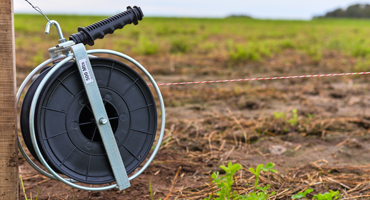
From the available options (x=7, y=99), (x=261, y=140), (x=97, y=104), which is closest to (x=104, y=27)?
(x=97, y=104)

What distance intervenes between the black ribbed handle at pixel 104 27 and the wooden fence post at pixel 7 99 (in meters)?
0.35

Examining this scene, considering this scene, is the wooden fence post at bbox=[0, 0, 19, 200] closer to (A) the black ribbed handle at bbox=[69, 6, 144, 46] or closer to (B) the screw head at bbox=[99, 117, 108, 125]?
(A) the black ribbed handle at bbox=[69, 6, 144, 46]

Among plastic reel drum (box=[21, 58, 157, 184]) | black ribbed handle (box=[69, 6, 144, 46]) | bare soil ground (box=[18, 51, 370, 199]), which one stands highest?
black ribbed handle (box=[69, 6, 144, 46])

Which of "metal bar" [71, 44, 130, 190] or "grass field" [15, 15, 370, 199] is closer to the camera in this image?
"metal bar" [71, 44, 130, 190]

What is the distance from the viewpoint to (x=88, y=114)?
82.3 inches

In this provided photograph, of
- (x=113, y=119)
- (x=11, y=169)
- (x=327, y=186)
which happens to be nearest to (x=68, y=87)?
(x=113, y=119)

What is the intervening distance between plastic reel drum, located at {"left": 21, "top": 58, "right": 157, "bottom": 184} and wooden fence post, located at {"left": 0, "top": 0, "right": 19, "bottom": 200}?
9cm

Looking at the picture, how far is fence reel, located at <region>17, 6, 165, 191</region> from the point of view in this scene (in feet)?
6.14

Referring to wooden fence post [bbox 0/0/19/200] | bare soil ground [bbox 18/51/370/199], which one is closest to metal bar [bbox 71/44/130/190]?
wooden fence post [bbox 0/0/19/200]

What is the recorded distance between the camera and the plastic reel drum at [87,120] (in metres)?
1.87

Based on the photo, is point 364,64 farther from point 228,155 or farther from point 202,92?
point 228,155

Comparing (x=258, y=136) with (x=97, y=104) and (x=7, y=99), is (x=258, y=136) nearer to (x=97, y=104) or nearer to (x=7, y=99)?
(x=97, y=104)

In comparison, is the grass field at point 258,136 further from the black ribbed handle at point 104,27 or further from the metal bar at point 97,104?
the black ribbed handle at point 104,27

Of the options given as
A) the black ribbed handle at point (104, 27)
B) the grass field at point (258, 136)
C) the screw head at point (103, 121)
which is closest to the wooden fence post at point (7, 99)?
the black ribbed handle at point (104, 27)
